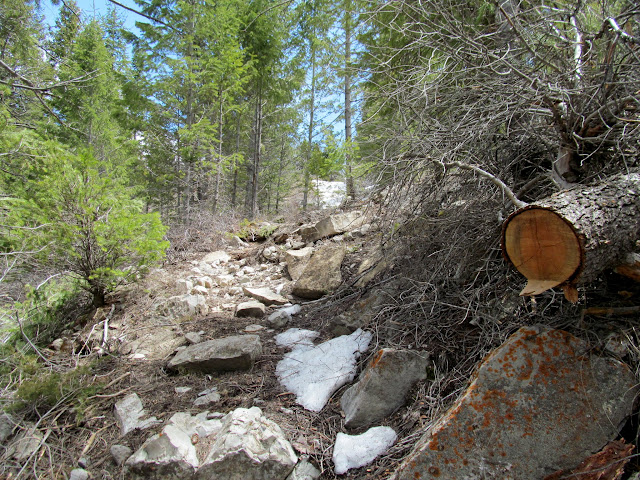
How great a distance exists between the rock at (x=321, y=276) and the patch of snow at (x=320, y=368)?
1093mm

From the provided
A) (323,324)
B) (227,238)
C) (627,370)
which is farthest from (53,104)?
(627,370)

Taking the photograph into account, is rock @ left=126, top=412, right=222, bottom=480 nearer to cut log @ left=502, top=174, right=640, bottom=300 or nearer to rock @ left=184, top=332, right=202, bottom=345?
rock @ left=184, top=332, right=202, bottom=345

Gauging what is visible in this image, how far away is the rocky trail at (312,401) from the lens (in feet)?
5.10

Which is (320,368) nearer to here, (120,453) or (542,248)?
(120,453)

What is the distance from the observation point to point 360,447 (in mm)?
1986

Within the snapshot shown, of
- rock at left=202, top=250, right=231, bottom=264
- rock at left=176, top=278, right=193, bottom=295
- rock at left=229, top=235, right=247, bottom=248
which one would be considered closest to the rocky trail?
rock at left=176, top=278, right=193, bottom=295


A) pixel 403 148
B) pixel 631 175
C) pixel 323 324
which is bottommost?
pixel 323 324

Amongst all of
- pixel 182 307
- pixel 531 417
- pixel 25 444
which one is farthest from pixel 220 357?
pixel 531 417

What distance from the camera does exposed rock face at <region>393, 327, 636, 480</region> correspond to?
59.3 inches

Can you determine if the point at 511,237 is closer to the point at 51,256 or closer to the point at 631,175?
the point at 631,175

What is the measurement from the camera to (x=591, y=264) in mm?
1586

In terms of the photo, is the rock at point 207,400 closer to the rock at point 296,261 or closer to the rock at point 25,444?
the rock at point 25,444

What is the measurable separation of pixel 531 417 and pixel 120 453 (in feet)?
8.09

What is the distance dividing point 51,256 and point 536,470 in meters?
5.10
